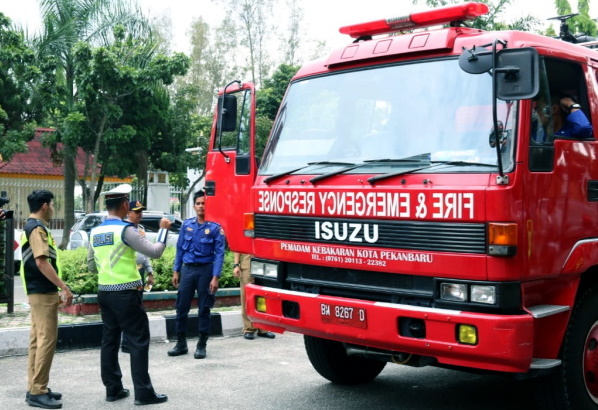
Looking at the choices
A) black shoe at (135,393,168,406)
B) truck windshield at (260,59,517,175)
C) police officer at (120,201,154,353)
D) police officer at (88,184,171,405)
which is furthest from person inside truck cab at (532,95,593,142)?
black shoe at (135,393,168,406)

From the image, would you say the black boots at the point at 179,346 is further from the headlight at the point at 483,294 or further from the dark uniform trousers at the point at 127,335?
the headlight at the point at 483,294

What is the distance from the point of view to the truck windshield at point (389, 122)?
4.79 m

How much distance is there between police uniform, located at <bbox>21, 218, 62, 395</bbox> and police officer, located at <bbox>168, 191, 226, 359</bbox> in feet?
6.25

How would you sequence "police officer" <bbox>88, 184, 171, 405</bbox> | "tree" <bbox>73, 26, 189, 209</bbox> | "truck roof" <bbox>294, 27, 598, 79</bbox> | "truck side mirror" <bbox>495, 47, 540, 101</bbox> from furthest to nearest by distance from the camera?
"tree" <bbox>73, 26, 189, 209</bbox> < "police officer" <bbox>88, 184, 171, 405</bbox> < "truck roof" <bbox>294, 27, 598, 79</bbox> < "truck side mirror" <bbox>495, 47, 540, 101</bbox>

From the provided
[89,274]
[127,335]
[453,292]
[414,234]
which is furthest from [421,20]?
[89,274]

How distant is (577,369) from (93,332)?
501 cm

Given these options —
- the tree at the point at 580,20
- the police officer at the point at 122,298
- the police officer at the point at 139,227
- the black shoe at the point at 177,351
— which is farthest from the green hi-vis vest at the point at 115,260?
the tree at the point at 580,20

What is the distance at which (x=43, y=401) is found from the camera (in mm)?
5785

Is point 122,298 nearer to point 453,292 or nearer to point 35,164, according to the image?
point 453,292

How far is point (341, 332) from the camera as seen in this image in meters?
5.18

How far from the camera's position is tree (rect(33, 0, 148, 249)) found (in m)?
20.1

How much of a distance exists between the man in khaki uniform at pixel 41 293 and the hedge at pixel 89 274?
10.6 feet

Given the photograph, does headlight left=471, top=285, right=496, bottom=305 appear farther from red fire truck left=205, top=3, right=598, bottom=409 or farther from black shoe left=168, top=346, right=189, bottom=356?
black shoe left=168, top=346, right=189, bottom=356

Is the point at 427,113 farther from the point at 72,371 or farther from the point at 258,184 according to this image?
the point at 72,371
